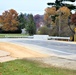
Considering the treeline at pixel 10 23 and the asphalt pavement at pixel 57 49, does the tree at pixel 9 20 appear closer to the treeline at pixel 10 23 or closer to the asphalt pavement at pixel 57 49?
the treeline at pixel 10 23

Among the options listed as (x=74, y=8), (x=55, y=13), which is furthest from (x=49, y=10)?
(x=74, y=8)

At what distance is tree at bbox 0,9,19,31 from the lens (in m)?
95.6

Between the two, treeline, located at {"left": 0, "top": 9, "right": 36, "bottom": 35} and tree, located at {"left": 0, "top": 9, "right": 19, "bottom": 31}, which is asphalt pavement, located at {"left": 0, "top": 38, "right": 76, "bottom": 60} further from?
tree, located at {"left": 0, "top": 9, "right": 19, "bottom": 31}

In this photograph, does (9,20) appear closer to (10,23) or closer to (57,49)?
(10,23)

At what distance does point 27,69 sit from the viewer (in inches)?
468

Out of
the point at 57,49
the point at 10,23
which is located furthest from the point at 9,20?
the point at 57,49

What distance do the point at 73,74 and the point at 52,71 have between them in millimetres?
949

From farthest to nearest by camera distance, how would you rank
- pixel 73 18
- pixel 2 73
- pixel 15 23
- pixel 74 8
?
pixel 15 23
pixel 74 8
pixel 73 18
pixel 2 73

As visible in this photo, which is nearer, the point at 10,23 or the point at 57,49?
the point at 57,49

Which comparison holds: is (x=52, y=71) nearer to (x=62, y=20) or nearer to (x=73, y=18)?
(x=73, y=18)

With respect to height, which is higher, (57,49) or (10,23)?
(10,23)

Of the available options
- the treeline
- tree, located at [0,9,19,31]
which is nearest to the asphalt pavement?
the treeline

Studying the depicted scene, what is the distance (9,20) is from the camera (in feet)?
325

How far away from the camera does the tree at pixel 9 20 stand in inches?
3764
